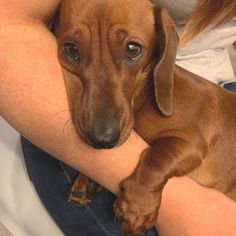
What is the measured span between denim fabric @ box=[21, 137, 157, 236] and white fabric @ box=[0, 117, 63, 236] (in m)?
0.07

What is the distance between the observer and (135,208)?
114cm

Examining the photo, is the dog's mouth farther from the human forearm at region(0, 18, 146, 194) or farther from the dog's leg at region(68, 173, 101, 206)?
the dog's leg at region(68, 173, 101, 206)

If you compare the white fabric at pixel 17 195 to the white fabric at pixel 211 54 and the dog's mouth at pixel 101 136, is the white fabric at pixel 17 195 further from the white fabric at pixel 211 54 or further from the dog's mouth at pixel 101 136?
the white fabric at pixel 211 54

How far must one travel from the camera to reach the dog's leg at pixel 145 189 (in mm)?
1138

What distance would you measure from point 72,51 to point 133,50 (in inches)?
5.2

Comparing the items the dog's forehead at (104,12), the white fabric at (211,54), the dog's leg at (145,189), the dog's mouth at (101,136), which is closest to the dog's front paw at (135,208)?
the dog's leg at (145,189)

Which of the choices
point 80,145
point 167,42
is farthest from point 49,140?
Answer: point 167,42

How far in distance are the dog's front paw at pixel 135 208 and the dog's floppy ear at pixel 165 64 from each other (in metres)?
0.21

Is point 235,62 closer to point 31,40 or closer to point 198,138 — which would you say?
point 198,138

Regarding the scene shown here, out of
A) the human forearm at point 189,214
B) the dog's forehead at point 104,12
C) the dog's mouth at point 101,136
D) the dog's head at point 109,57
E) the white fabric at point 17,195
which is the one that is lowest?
the white fabric at point 17,195

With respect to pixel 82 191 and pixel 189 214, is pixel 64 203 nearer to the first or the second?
pixel 82 191

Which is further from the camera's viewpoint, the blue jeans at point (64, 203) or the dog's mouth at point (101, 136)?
the blue jeans at point (64, 203)

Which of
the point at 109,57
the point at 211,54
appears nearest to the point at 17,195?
the point at 109,57

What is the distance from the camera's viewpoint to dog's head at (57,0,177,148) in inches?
44.7
